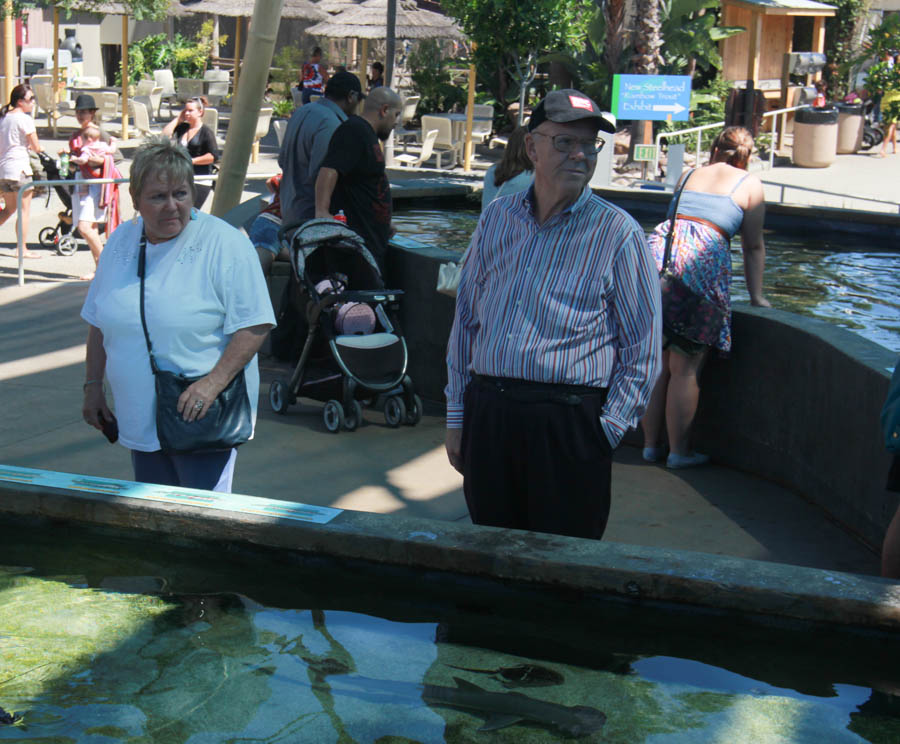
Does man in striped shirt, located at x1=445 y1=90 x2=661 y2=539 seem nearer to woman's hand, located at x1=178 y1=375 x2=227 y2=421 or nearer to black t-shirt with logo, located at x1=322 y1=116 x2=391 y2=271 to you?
woman's hand, located at x1=178 y1=375 x2=227 y2=421

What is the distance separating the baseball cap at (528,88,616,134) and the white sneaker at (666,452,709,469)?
2915 millimetres

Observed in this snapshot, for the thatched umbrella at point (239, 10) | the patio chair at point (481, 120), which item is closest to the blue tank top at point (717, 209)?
the patio chair at point (481, 120)

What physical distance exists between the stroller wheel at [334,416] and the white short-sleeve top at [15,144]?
7272 millimetres

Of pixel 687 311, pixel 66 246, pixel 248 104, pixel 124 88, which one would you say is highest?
pixel 124 88

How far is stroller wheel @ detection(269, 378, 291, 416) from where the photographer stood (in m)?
6.96

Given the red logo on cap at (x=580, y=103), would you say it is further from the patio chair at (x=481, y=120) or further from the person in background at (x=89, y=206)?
the patio chair at (x=481, y=120)

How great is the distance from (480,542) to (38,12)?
140 feet

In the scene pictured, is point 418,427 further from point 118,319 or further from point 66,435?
point 118,319

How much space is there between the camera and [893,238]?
11.0 metres

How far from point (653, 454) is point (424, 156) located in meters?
14.0

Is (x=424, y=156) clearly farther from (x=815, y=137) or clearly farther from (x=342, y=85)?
(x=342, y=85)

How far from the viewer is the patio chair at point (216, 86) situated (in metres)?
28.4

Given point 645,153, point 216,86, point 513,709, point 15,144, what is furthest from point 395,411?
point 216,86

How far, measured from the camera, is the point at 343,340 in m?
6.65
